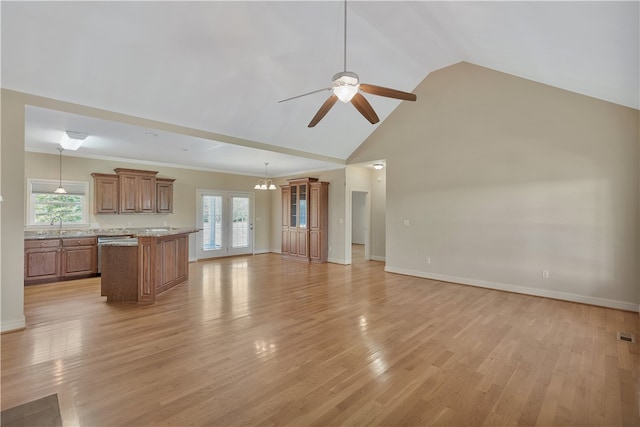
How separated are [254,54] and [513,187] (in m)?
4.67

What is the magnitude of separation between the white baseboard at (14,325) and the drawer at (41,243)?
2.84 m

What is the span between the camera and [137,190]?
6.92 metres

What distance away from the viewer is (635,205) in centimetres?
409

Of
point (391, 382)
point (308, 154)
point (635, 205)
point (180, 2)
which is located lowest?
point (391, 382)

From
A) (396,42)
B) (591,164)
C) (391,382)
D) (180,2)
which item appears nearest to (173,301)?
(391,382)

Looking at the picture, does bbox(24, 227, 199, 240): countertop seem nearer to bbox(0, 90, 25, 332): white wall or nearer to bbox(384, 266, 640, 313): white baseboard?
bbox(0, 90, 25, 332): white wall

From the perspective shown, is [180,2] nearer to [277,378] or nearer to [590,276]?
[277,378]

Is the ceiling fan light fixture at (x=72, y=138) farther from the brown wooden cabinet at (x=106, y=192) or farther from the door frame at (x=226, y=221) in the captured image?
the door frame at (x=226, y=221)

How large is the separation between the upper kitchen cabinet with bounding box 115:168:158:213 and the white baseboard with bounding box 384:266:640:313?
6.16 metres

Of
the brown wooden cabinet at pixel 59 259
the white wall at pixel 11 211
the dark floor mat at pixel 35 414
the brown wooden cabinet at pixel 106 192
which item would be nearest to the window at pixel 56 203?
the brown wooden cabinet at pixel 106 192

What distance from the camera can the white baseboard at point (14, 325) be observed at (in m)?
3.22

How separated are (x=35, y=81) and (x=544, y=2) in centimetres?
510

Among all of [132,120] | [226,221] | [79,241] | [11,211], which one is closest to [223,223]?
[226,221]

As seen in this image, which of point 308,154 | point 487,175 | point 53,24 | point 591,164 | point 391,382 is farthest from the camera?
point 308,154
